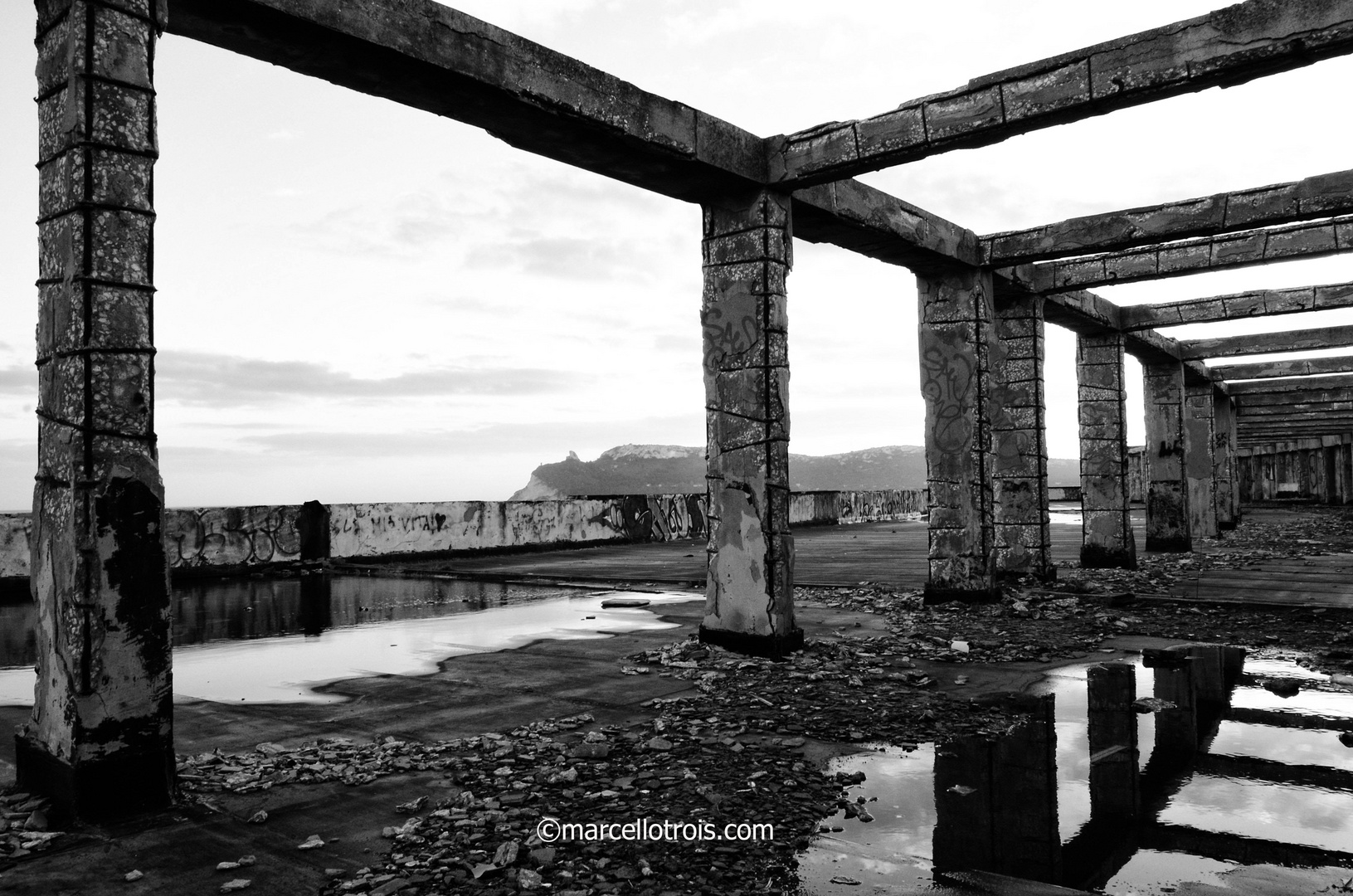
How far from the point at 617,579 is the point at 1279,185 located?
8.38 m

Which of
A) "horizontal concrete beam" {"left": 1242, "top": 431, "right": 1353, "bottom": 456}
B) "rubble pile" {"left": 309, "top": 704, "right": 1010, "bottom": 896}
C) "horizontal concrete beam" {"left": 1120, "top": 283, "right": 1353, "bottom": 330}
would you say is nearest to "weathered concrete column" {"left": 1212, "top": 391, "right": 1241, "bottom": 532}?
"horizontal concrete beam" {"left": 1120, "top": 283, "right": 1353, "bottom": 330}

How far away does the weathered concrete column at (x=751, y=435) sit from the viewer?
6.70 metres

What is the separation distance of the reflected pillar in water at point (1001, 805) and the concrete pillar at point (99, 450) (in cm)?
306

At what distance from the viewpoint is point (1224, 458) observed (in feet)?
75.5

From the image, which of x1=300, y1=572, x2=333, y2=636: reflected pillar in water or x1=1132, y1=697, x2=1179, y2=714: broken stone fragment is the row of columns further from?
x1=1132, y1=697, x2=1179, y2=714: broken stone fragment

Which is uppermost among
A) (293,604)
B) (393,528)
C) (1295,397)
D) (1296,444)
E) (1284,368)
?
(1284,368)

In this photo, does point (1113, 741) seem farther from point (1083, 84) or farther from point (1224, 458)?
point (1224, 458)

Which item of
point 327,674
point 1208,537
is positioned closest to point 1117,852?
point 327,674

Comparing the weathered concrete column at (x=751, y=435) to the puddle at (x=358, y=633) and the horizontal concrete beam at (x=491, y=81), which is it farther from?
the puddle at (x=358, y=633)

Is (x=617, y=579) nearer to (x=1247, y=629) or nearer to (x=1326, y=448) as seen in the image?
(x=1247, y=629)

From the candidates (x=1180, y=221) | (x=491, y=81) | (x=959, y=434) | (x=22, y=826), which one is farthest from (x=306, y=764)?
(x=1180, y=221)

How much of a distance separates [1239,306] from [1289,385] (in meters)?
12.2

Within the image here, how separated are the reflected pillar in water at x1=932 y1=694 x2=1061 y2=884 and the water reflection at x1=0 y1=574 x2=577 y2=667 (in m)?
6.02

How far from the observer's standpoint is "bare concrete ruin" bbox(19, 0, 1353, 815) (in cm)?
365
